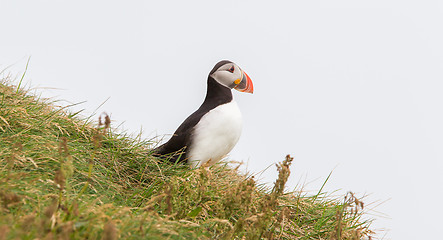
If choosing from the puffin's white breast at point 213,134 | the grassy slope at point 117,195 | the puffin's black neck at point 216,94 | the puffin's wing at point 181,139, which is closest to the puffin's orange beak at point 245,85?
the puffin's black neck at point 216,94

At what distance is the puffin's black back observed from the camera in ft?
20.8

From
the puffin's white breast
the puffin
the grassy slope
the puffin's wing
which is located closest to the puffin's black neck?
the puffin

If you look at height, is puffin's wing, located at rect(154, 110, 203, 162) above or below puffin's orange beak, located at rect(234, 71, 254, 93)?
below

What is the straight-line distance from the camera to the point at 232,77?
665 cm

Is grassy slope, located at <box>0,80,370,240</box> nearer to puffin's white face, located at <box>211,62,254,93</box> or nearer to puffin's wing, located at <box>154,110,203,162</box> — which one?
puffin's wing, located at <box>154,110,203,162</box>

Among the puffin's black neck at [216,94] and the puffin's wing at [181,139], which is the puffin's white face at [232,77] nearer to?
the puffin's black neck at [216,94]

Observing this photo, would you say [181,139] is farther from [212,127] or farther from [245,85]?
[245,85]

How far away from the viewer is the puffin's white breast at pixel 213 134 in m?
6.25

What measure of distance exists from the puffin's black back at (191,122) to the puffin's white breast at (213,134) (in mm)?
70

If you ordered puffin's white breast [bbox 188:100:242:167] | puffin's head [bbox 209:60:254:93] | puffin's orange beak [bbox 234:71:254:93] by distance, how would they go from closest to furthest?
puffin's white breast [bbox 188:100:242:167]
puffin's head [bbox 209:60:254:93]
puffin's orange beak [bbox 234:71:254:93]

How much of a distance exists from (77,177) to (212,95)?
2.13 m

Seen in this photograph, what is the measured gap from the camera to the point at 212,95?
659 cm

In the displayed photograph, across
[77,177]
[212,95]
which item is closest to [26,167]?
[77,177]

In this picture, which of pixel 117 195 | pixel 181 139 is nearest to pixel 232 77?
pixel 181 139
